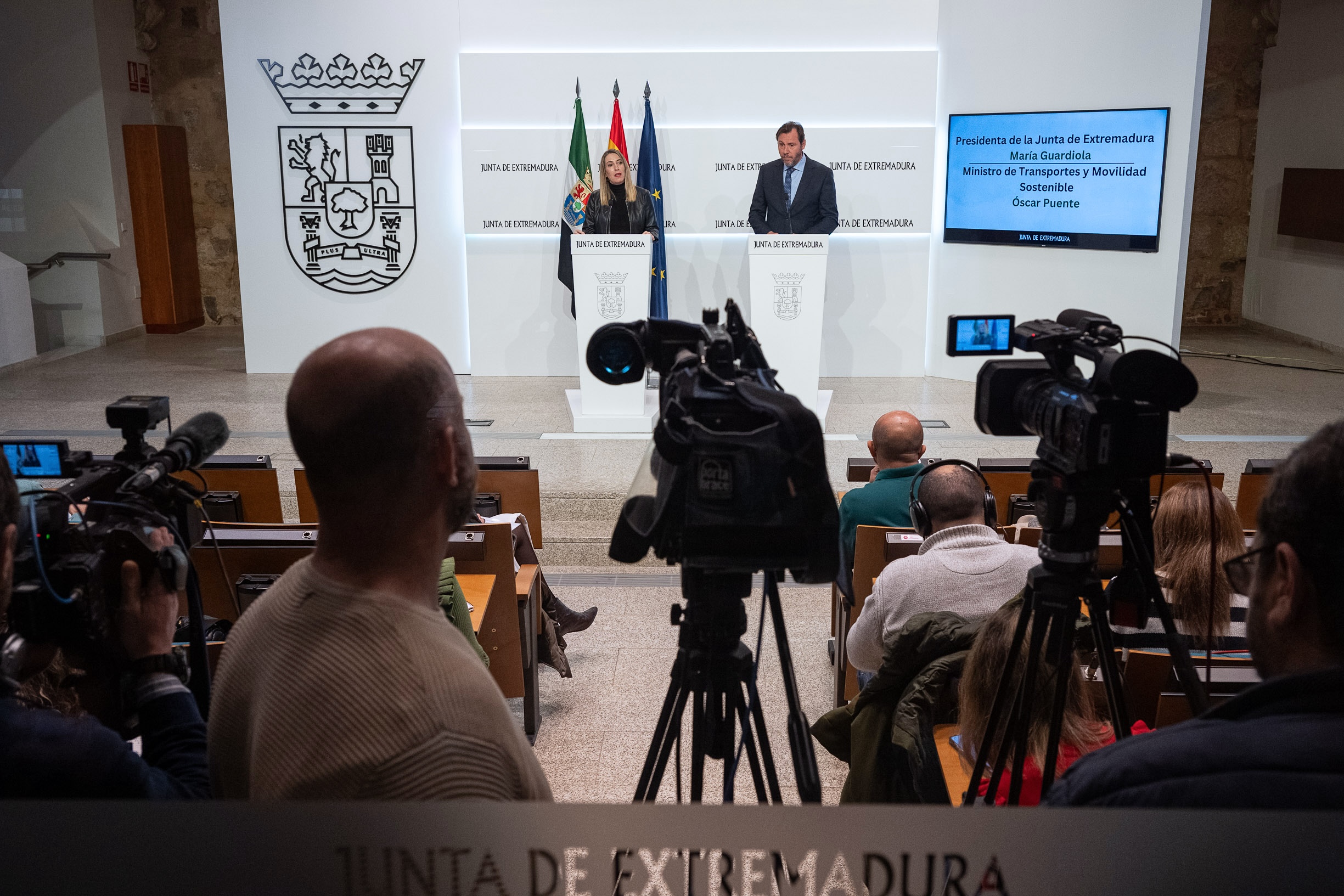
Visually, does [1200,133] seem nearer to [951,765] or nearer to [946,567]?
[946,567]

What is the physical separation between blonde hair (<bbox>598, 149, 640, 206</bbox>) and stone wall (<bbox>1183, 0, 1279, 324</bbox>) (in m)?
6.27

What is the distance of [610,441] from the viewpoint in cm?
610

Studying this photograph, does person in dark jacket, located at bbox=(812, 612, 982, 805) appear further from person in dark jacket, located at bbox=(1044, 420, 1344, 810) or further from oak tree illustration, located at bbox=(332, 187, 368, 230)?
oak tree illustration, located at bbox=(332, 187, 368, 230)

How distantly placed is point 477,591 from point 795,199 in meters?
4.75

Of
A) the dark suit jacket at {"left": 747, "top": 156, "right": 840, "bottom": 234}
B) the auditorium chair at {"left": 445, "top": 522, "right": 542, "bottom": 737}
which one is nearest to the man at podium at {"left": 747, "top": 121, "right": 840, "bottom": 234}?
the dark suit jacket at {"left": 747, "top": 156, "right": 840, "bottom": 234}

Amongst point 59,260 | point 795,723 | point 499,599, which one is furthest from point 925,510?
point 59,260

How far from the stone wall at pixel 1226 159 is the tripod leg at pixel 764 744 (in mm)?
10430

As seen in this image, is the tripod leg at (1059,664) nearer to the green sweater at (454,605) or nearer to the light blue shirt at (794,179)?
the green sweater at (454,605)

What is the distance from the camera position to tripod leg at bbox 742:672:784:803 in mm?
1272

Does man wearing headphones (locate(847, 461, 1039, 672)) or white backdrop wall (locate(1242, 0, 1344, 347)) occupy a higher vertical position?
white backdrop wall (locate(1242, 0, 1344, 347))

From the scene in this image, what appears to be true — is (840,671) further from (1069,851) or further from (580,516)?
(1069,851)

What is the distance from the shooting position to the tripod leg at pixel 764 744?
1272mm

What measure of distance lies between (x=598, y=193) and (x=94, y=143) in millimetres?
5682

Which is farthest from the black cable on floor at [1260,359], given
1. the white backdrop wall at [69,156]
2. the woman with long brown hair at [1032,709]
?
the white backdrop wall at [69,156]
